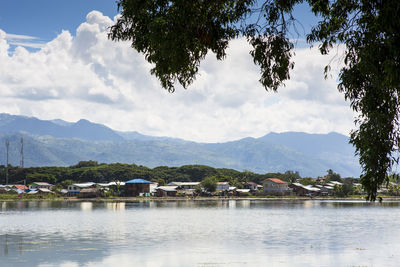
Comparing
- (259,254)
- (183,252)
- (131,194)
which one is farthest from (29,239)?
(131,194)

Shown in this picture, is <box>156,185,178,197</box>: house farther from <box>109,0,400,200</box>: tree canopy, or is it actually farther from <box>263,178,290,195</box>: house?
<box>109,0,400,200</box>: tree canopy

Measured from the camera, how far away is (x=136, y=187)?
188875mm

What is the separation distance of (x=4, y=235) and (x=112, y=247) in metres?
13.8

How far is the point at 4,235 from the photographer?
40.6 meters

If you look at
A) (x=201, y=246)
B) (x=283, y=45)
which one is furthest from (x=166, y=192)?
(x=283, y=45)

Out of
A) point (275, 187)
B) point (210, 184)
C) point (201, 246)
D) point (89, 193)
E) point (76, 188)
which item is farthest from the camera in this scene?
point (275, 187)

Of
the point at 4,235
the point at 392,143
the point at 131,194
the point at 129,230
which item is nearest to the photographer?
the point at 392,143

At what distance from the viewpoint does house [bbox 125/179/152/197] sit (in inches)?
7357

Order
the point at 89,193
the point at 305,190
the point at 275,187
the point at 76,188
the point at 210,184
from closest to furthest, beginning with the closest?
the point at 89,193 → the point at 210,184 → the point at 76,188 → the point at 275,187 → the point at 305,190

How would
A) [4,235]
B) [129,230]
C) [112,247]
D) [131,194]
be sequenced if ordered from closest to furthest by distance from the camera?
1. [112,247]
2. [4,235]
3. [129,230]
4. [131,194]

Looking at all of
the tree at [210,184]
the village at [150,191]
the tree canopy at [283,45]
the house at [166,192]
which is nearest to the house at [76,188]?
the village at [150,191]

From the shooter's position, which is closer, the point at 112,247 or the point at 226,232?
the point at 112,247

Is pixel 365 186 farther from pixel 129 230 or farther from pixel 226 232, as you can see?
pixel 129 230

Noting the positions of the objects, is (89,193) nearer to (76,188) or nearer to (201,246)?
(76,188)
